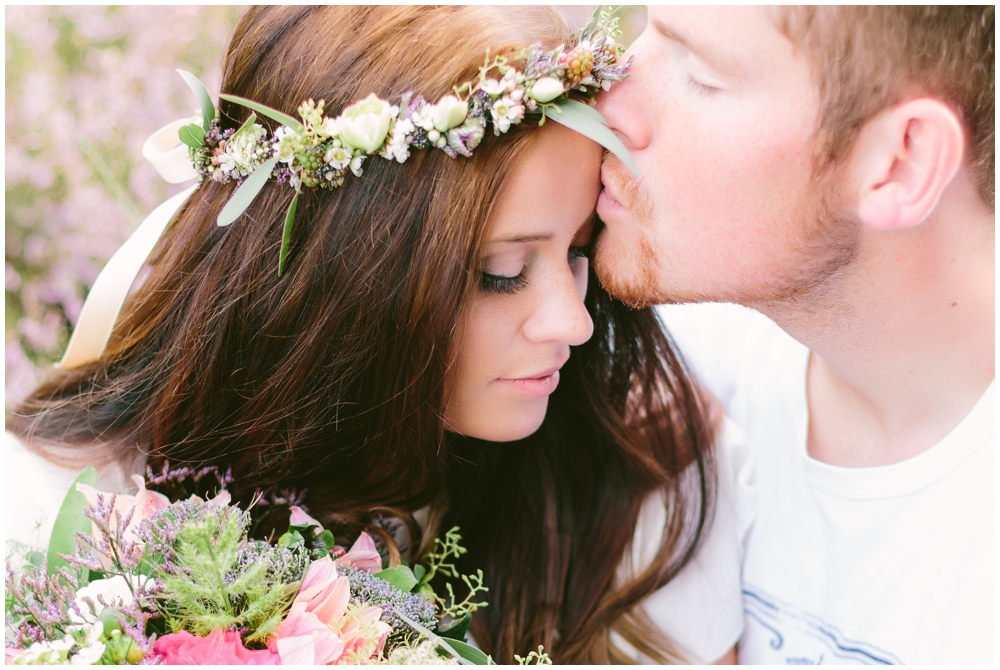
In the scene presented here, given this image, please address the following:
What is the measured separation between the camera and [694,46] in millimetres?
1473

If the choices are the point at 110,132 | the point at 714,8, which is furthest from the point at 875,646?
the point at 110,132

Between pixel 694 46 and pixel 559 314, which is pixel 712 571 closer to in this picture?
pixel 559 314

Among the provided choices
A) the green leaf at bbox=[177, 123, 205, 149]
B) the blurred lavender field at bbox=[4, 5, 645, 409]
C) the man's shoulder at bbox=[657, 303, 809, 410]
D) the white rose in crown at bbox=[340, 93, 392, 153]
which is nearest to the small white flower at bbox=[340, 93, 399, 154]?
the white rose in crown at bbox=[340, 93, 392, 153]

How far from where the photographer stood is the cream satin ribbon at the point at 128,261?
5.46ft

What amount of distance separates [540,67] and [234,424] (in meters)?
1.05

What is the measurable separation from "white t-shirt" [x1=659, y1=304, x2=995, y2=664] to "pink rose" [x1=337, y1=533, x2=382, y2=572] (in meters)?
1.19

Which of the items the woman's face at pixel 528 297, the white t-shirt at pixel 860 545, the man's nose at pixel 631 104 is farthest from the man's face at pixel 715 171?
the white t-shirt at pixel 860 545

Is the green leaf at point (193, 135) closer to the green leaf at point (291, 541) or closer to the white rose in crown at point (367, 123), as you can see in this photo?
the white rose in crown at point (367, 123)

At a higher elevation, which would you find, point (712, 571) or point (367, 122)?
Result: point (367, 122)

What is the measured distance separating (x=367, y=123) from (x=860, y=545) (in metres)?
1.67

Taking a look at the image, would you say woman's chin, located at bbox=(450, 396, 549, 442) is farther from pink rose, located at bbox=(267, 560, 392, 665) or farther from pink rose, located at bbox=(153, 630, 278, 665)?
pink rose, located at bbox=(153, 630, 278, 665)

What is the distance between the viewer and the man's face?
145 cm

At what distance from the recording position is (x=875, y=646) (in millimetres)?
1833

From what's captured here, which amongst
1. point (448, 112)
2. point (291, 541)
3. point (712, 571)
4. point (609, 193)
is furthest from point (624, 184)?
point (712, 571)
